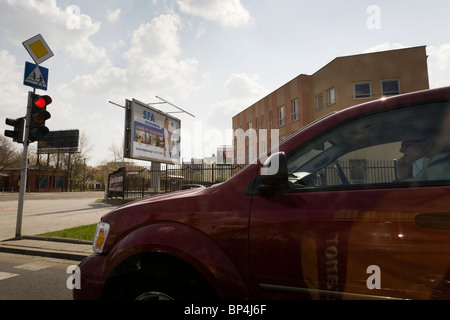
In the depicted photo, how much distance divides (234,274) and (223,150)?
3991 centimetres

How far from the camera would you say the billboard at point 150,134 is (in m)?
18.2

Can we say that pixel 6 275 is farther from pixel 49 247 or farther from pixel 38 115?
pixel 38 115

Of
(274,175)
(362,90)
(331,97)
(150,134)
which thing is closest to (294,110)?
(331,97)

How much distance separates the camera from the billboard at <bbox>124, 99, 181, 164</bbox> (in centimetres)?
1823

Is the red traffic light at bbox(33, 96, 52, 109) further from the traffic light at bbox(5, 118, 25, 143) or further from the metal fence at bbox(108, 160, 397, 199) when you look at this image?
the metal fence at bbox(108, 160, 397, 199)

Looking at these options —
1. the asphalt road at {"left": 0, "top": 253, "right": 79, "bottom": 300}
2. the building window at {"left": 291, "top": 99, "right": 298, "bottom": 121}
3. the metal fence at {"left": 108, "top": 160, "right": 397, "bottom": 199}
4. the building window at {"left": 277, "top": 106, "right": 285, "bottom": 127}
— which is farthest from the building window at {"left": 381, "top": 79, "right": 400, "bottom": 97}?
the asphalt road at {"left": 0, "top": 253, "right": 79, "bottom": 300}

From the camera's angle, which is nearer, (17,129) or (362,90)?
(17,129)

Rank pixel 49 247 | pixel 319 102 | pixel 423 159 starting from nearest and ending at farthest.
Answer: pixel 423 159 < pixel 49 247 < pixel 319 102

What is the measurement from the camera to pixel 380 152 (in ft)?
5.58

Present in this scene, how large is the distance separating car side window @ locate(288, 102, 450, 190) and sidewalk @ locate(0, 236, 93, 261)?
509 cm

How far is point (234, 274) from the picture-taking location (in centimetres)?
159

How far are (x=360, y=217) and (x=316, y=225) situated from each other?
8.9 inches
